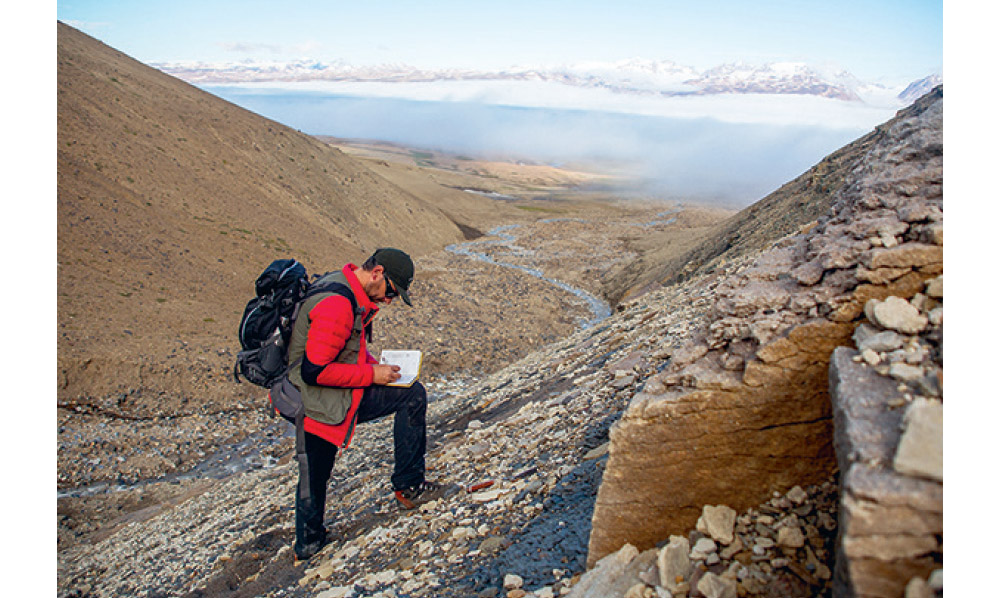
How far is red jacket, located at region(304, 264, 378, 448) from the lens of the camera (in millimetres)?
4152

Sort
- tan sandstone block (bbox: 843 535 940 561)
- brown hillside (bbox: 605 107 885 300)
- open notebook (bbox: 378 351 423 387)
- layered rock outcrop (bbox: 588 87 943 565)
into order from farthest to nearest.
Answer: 1. brown hillside (bbox: 605 107 885 300)
2. open notebook (bbox: 378 351 423 387)
3. layered rock outcrop (bbox: 588 87 943 565)
4. tan sandstone block (bbox: 843 535 940 561)

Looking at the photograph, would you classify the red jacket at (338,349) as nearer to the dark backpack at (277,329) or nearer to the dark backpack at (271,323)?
the dark backpack at (277,329)

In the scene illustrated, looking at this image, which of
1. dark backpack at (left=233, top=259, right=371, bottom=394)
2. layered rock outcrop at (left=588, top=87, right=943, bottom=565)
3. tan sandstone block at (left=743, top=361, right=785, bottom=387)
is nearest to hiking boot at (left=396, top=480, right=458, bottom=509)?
dark backpack at (left=233, top=259, right=371, bottom=394)

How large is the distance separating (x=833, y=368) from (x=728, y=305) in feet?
2.59

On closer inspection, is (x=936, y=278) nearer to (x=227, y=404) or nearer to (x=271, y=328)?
(x=271, y=328)

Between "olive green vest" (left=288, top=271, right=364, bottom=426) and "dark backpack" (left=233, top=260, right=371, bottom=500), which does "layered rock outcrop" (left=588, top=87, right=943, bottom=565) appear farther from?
"dark backpack" (left=233, top=260, right=371, bottom=500)

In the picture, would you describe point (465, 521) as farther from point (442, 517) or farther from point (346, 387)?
point (346, 387)

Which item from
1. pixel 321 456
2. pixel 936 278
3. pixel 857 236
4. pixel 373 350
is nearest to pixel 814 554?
pixel 936 278

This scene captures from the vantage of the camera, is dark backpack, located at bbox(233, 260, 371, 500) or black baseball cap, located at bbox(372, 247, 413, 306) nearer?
dark backpack, located at bbox(233, 260, 371, 500)

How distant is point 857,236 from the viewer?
281cm

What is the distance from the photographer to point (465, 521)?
13.6 ft

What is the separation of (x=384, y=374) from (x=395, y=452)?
0.65 meters

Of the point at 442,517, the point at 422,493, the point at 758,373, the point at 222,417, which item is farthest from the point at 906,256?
the point at 222,417

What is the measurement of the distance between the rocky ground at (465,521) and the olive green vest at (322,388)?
101 cm
